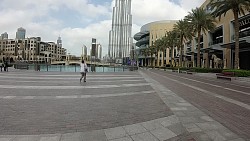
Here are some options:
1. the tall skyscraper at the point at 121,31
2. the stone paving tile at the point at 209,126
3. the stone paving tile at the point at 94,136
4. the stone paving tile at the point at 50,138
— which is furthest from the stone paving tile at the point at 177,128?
the tall skyscraper at the point at 121,31

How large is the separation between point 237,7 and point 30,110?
92.0ft

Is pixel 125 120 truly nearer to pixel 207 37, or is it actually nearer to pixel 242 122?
pixel 242 122

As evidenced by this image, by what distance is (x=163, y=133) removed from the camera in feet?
16.8

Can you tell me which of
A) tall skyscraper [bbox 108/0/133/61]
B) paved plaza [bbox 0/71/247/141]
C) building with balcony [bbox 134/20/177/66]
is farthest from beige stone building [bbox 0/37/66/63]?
paved plaza [bbox 0/71/247/141]

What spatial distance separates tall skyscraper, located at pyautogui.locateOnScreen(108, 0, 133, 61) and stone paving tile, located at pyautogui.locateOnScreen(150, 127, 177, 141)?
402 feet

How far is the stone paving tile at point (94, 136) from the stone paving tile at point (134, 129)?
2.03 ft

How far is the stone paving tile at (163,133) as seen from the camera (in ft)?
16.0

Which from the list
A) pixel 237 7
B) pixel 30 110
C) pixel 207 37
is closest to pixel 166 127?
pixel 30 110

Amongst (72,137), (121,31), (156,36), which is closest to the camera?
(72,137)

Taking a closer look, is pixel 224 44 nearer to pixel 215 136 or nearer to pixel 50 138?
pixel 215 136

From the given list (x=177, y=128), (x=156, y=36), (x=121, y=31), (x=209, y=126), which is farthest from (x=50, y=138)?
(x=121, y=31)

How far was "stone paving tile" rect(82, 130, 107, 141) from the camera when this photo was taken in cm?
464

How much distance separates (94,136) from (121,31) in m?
127

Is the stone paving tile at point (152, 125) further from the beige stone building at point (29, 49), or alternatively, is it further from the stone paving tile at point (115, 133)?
the beige stone building at point (29, 49)
